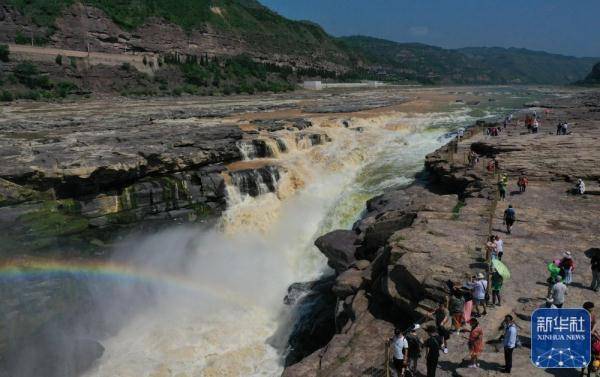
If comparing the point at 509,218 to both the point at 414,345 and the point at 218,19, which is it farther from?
the point at 218,19

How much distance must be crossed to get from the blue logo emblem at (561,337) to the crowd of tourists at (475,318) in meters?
2.34

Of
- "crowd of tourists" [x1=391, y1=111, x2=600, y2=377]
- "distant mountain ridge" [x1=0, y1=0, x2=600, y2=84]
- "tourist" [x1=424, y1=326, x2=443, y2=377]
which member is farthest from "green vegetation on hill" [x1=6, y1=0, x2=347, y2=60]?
"tourist" [x1=424, y1=326, x2=443, y2=377]

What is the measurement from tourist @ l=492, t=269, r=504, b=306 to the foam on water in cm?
731

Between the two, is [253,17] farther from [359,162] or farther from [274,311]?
[274,311]

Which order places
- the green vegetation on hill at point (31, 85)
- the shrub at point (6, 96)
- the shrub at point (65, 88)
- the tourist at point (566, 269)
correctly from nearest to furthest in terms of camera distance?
the tourist at point (566, 269) → the shrub at point (6, 96) → the green vegetation on hill at point (31, 85) → the shrub at point (65, 88)

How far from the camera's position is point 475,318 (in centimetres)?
973

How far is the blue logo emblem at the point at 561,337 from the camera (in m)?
5.71

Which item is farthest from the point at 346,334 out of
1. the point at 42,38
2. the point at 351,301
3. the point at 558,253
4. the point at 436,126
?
the point at 42,38

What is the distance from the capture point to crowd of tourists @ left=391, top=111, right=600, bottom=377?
330 inches

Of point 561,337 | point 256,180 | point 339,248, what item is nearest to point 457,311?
point 561,337

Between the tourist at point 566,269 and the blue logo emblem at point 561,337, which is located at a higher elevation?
the blue logo emblem at point 561,337

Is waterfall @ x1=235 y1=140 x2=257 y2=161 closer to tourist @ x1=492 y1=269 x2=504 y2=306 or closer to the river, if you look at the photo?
the river

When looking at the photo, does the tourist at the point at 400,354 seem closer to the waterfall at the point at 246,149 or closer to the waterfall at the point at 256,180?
the waterfall at the point at 256,180

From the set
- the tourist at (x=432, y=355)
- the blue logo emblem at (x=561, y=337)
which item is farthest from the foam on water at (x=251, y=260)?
→ the blue logo emblem at (x=561, y=337)
